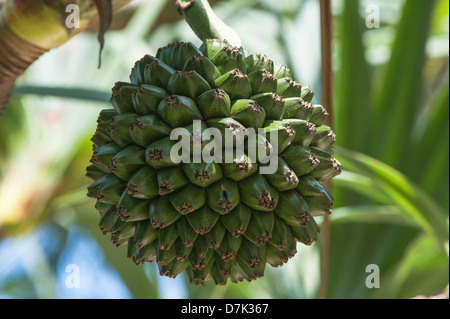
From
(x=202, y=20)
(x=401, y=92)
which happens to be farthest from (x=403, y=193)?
(x=202, y=20)

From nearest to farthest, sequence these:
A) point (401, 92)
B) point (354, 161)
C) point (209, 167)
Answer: point (209, 167)
point (354, 161)
point (401, 92)

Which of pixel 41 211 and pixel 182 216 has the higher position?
pixel 182 216

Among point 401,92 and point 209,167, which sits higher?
point 209,167

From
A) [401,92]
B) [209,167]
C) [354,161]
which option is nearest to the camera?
[209,167]

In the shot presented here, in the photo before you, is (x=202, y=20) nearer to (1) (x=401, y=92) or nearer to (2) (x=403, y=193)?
(2) (x=403, y=193)
